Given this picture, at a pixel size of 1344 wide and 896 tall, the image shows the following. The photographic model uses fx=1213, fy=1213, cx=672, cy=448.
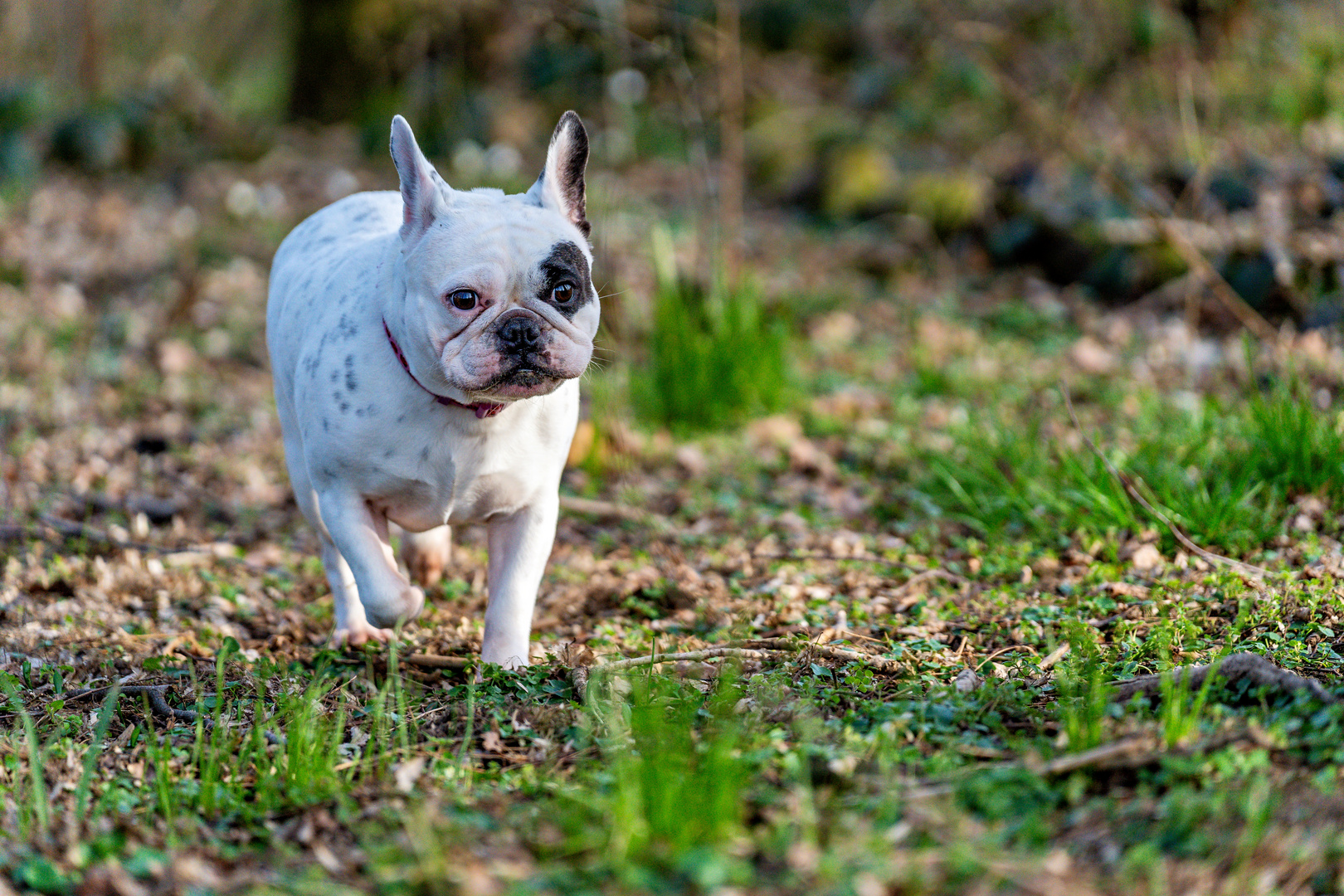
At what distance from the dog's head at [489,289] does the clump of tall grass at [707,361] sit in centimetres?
238

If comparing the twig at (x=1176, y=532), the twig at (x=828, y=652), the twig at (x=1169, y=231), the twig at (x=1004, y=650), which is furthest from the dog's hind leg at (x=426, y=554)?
the twig at (x=1169, y=231)

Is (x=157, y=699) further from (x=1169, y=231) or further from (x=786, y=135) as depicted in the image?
(x=786, y=135)

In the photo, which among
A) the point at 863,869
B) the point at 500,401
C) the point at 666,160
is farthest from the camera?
the point at 666,160

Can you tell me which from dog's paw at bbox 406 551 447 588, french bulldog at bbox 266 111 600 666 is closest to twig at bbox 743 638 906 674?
french bulldog at bbox 266 111 600 666

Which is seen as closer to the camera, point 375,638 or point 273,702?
point 273,702

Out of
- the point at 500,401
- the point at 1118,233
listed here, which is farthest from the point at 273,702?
the point at 1118,233

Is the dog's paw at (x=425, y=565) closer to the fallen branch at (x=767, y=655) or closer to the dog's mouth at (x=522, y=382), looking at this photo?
the fallen branch at (x=767, y=655)

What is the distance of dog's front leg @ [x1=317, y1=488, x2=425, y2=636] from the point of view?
3.14 meters

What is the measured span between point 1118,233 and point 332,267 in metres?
5.14

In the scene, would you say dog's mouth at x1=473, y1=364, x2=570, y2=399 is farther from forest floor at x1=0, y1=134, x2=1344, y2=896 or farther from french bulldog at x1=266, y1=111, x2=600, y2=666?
forest floor at x1=0, y1=134, x2=1344, y2=896

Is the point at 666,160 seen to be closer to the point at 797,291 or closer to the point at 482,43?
the point at 482,43

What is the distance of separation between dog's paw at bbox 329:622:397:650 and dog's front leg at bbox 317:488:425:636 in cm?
38

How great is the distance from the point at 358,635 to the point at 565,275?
1357mm

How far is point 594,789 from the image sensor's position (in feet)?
7.81
